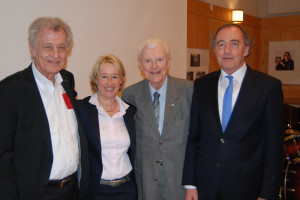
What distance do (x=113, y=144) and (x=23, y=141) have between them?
28.0 inches

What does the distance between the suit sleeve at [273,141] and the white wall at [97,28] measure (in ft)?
7.61

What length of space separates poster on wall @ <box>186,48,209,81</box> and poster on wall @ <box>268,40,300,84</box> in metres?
3.52

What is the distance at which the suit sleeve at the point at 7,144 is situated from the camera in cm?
168

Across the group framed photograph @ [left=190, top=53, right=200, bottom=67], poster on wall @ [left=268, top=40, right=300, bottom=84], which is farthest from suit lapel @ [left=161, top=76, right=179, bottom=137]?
poster on wall @ [left=268, top=40, right=300, bottom=84]

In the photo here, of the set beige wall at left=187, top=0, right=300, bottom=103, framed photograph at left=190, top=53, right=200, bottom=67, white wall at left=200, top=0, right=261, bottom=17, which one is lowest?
framed photograph at left=190, top=53, right=200, bottom=67

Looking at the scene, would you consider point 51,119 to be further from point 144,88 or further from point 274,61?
point 274,61

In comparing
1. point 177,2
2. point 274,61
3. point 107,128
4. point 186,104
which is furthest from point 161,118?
point 274,61

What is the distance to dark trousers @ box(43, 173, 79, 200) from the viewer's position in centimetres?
193

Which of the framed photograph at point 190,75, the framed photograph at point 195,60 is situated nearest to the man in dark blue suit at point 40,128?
the framed photograph at point 190,75

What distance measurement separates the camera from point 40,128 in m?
1.85

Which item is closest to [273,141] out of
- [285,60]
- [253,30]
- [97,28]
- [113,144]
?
[113,144]

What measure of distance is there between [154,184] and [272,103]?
1151 mm

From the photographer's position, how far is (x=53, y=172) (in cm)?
192

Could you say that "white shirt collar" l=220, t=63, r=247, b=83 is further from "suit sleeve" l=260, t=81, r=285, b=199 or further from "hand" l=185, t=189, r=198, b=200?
"hand" l=185, t=189, r=198, b=200
